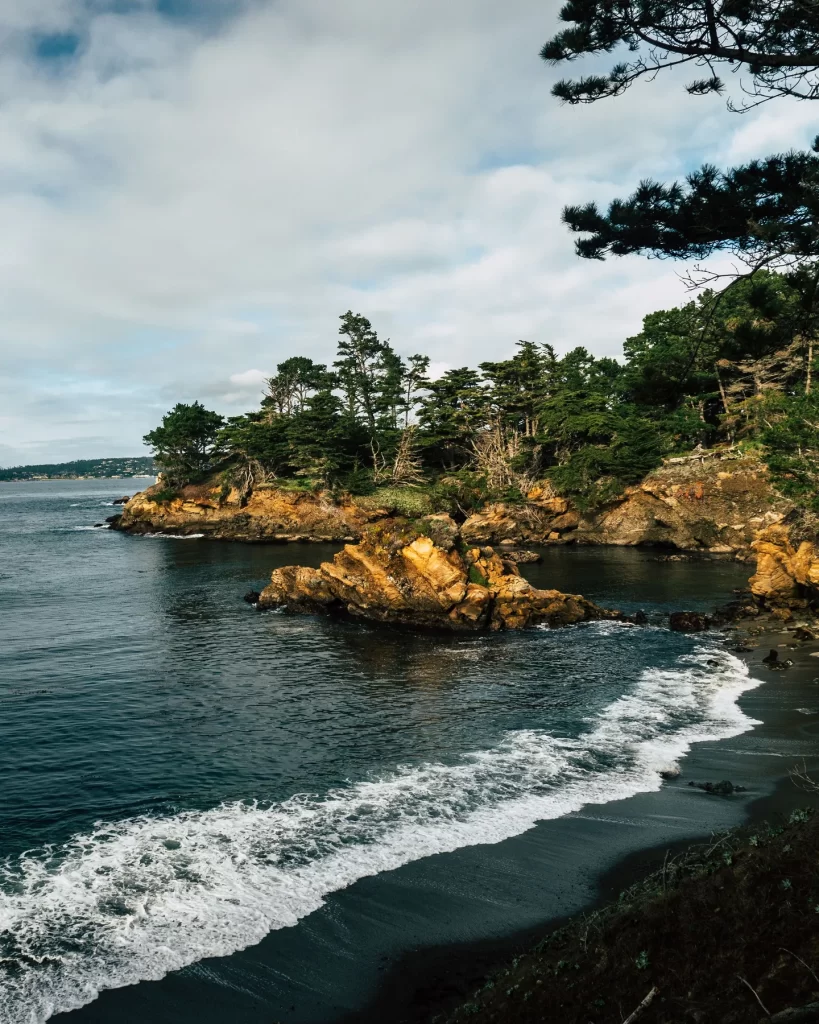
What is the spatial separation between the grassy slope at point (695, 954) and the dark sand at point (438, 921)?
5.33 feet

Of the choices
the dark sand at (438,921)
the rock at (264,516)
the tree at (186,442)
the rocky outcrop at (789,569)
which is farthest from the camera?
the tree at (186,442)

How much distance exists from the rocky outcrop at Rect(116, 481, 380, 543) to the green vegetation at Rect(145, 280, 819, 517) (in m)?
1.95

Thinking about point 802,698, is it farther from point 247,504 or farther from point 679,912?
point 247,504

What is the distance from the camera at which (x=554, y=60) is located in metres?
11.4

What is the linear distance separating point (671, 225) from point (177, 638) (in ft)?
94.0

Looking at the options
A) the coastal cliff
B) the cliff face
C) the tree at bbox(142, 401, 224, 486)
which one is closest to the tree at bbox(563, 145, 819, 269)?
the coastal cliff

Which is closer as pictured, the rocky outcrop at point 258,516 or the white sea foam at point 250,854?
the white sea foam at point 250,854

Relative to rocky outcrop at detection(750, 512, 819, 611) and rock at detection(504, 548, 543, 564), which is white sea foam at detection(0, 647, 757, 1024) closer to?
rocky outcrop at detection(750, 512, 819, 611)

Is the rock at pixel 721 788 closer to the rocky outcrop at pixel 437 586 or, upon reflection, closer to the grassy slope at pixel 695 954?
the grassy slope at pixel 695 954

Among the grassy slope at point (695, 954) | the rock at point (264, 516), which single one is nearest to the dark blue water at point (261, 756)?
the grassy slope at point (695, 954)

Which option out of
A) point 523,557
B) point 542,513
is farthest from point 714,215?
point 542,513

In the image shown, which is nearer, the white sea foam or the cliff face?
the white sea foam

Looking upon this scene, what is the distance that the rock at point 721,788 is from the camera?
15.5 metres

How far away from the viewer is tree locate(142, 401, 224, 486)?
81312 mm
